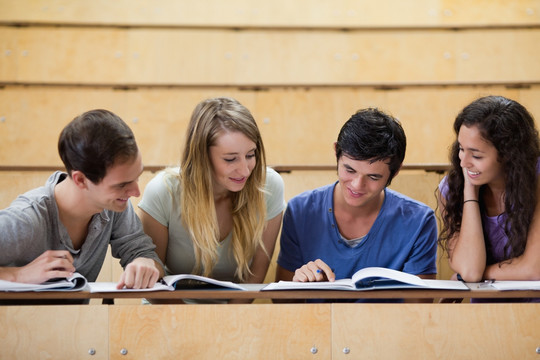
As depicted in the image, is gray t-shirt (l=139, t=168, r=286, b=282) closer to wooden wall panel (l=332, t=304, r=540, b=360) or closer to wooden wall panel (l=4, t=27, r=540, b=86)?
wooden wall panel (l=332, t=304, r=540, b=360)

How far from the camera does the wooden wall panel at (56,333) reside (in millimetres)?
677

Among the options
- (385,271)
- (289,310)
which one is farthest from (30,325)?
(385,271)

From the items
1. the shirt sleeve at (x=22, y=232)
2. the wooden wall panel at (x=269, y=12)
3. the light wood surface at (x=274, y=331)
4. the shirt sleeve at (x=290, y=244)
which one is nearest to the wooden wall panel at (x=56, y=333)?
the light wood surface at (x=274, y=331)

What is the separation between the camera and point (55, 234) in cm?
85

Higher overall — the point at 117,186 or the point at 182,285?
the point at 117,186

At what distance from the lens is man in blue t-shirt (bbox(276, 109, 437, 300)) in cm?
89

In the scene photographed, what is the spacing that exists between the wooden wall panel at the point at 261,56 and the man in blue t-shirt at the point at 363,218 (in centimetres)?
68

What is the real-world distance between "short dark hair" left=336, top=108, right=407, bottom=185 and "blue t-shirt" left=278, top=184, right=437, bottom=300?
0.24ft

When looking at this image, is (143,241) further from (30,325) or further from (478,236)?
(478,236)

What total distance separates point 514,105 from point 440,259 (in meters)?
0.34

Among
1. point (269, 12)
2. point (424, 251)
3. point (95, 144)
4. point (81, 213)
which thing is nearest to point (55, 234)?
point (81, 213)

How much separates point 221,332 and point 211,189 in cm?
31

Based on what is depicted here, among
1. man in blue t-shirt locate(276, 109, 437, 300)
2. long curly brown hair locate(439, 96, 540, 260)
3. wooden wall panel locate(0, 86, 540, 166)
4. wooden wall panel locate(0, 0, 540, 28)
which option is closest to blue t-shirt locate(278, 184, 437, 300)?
man in blue t-shirt locate(276, 109, 437, 300)

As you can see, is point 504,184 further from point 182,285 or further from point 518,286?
point 182,285
